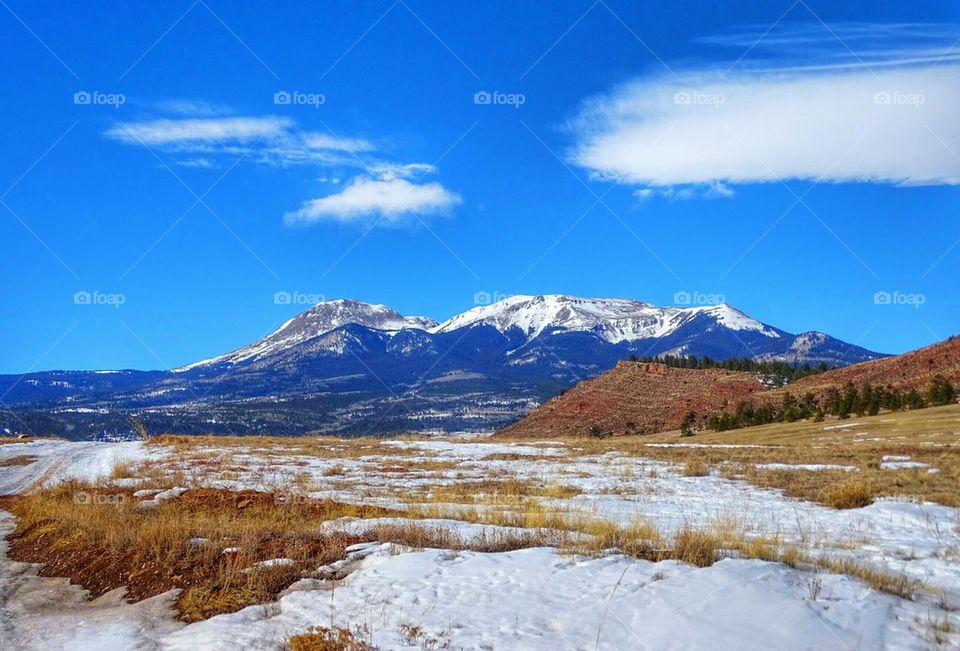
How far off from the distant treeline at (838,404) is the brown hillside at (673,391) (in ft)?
10.2

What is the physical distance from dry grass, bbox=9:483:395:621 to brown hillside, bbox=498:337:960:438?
59.3 m

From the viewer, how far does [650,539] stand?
9227 millimetres

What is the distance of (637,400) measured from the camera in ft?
281

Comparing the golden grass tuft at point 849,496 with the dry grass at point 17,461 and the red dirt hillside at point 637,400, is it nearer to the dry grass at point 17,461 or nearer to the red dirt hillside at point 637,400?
the dry grass at point 17,461

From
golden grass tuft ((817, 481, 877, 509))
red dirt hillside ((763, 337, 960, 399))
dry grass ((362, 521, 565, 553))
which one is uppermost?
red dirt hillside ((763, 337, 960, 399))

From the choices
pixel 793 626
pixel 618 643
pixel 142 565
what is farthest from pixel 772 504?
pixel 142 565

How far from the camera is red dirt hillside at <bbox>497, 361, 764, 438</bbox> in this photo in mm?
78250

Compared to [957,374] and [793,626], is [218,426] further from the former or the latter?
[793,626]

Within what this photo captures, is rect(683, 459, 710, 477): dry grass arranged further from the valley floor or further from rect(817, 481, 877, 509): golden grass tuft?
rect(817, 481, 877, 509): golden grass tuft

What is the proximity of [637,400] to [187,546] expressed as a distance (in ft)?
265

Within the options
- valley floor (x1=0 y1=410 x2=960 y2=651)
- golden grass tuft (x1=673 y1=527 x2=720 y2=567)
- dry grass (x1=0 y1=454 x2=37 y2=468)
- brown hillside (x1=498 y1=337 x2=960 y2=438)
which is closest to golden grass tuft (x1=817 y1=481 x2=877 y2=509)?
valley floor (x1=0 y1=410 x2=960 y2=651)

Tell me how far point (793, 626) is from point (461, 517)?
682cm

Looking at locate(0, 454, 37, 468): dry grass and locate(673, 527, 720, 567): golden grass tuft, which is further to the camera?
locate(0, 454, 37, 468): dry grass

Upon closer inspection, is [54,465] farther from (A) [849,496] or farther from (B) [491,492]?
(A) [849,496]
